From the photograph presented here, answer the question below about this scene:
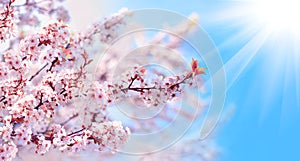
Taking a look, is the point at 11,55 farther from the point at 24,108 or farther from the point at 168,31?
the point at 168,31

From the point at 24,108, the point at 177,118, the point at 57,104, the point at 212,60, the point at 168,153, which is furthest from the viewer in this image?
the point at 168,153

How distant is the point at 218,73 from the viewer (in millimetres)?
4547

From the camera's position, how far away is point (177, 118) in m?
4.95

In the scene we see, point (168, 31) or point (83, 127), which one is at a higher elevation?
point (168, 31)

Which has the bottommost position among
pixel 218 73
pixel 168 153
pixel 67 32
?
pixel 67 32

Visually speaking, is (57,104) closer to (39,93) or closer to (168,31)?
(39,93)

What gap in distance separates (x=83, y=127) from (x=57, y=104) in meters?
0.37

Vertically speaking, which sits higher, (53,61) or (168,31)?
(168,31)

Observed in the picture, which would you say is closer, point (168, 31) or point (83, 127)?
point (83, 127)

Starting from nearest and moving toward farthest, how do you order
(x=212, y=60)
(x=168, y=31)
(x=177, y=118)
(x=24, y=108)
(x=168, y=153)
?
(x=24, y=108), (x=212, y=60), (x=177, y=118), (x=168, y=31), (x=168, y=153)

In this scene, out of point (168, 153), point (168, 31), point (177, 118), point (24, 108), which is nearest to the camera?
point (24, 108)

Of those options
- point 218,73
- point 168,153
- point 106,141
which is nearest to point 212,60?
point 218,73

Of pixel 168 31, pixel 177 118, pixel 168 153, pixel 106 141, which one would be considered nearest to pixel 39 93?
pixel 106 141

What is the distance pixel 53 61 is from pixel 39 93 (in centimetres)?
37
